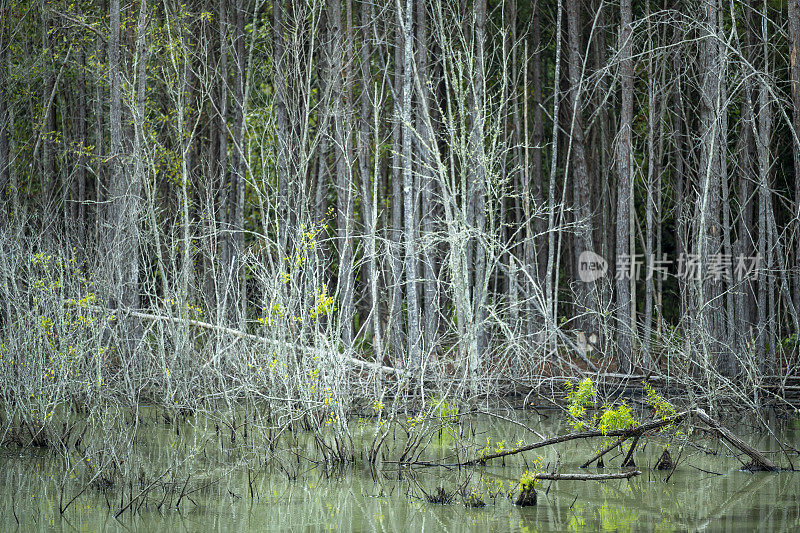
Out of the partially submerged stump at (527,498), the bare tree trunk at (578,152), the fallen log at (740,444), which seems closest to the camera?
the partially submerged stump at (527,498)

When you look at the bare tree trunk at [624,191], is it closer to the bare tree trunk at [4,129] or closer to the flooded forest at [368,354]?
the flooded forest at [368,354]

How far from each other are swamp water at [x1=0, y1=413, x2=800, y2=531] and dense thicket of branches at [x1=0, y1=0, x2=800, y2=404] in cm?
113

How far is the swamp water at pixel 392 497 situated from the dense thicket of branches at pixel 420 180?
1125 millimetres

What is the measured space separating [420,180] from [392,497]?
7.07 m

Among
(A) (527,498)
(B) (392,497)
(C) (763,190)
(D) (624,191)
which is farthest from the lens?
(D) (624,191)

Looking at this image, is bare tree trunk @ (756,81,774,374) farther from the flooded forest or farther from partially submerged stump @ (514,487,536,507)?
partially submerged stump @ (514,487,536,507)

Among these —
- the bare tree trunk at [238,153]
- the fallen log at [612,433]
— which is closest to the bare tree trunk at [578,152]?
the bare tree trunk at [238,153]

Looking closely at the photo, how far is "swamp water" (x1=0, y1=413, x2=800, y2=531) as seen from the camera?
6.10 meters

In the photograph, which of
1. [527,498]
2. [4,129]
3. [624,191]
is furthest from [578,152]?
[4,129]

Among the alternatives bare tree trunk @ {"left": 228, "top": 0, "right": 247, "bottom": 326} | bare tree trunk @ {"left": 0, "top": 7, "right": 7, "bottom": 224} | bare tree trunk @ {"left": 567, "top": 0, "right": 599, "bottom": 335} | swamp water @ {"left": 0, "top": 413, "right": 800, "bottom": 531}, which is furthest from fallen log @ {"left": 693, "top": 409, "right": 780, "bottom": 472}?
bare tree trunk @ {"left": 0, "top": 7, "right": 7, "bottom": 224}

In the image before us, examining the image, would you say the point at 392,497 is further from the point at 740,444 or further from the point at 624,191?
the point at 624,191

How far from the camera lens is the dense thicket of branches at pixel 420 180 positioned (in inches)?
369

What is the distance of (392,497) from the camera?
6852 mm

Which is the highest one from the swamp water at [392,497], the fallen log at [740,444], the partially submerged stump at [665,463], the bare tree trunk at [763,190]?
the bare tree trunk at [763,190]
